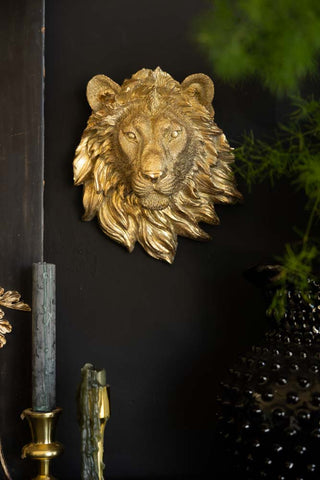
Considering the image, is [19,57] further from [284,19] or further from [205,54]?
[284,19]

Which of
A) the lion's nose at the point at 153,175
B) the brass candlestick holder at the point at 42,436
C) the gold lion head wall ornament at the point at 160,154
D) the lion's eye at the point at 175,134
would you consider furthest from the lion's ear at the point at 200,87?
the brass candlestick holder at the point at 42,436

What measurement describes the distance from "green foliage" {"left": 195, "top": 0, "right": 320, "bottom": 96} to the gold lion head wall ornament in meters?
0.15

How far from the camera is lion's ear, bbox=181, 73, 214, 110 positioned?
187cm

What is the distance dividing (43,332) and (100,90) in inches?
25.9

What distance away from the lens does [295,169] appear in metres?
1.62

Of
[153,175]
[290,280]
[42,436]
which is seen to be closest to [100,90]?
[153,175]

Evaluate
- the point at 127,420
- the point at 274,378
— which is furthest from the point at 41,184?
the point at 274,378

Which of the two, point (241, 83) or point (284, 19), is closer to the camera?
point (284, 19)

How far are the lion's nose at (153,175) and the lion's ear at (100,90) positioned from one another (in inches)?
9.8

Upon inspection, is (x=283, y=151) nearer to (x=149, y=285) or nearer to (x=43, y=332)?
(x=149, y=285)

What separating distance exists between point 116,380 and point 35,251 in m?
0.40

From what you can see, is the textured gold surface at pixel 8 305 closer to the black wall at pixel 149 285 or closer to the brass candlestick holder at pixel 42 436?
the black wall at pixel 149 285

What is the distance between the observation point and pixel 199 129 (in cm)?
187

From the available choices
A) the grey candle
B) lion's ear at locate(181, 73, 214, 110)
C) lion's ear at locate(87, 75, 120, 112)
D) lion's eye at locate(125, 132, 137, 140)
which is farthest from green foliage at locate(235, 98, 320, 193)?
the grey candle
